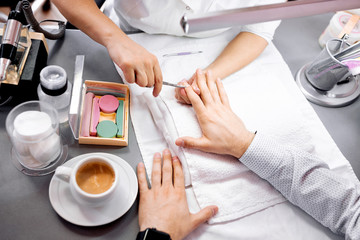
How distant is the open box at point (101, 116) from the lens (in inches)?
28.4

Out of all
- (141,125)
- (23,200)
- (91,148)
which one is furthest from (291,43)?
(23,200)

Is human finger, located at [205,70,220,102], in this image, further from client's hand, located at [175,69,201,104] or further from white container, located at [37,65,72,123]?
white container, located at [37,65,72,123]

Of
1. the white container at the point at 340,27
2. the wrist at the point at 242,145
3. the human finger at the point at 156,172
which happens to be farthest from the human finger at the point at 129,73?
the white container at the point at 340,27

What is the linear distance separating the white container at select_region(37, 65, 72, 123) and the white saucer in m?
0.20

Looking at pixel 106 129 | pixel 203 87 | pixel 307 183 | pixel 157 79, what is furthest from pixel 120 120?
pixel 307 183

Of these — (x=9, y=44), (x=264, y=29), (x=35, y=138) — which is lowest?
(x=35, y=138)

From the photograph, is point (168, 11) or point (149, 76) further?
point (168, 11)

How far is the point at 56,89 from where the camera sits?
70 centimetres

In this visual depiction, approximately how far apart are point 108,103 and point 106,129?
0.26ft

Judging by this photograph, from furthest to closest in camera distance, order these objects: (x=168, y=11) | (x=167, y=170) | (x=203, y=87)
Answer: (x=168, y=11) → (x=203, y=87) → (x=167, y=170)

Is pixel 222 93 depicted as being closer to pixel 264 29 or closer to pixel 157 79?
pixel 157 79

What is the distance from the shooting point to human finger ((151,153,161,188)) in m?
0.70

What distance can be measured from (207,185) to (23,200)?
0.43 m

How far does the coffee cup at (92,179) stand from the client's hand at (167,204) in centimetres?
10
